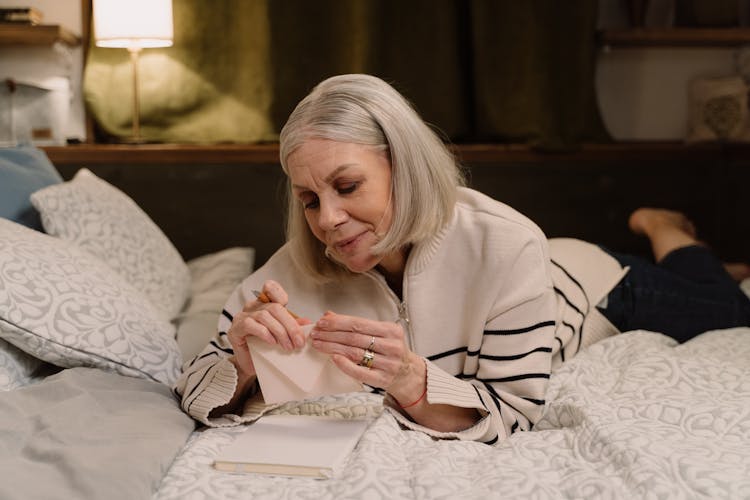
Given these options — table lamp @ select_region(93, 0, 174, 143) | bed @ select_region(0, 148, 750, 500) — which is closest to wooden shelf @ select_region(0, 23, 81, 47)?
table lamp @ select_region(93, 0, 174, 143)

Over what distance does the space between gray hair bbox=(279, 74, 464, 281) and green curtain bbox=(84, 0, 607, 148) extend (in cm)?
170

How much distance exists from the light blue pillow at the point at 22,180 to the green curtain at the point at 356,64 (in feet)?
3.07

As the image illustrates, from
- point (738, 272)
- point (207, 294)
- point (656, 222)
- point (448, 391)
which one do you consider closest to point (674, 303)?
point (656, 222)

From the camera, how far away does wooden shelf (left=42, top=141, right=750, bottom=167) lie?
293cm

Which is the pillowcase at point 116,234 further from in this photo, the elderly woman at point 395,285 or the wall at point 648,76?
the wall at point 648,76

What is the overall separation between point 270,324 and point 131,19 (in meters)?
1.80

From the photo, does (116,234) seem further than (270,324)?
Yes

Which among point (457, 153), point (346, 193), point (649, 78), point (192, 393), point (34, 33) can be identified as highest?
point (34, 33)

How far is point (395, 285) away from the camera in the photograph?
154cm

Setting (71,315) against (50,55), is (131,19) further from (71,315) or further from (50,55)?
(71,315)

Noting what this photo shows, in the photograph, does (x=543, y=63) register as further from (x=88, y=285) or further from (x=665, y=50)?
(x=88, y=285)

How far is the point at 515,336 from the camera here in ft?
4.52

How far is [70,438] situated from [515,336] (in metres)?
0.68

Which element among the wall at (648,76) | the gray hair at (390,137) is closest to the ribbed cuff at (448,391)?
the gray hair at (390,137)
